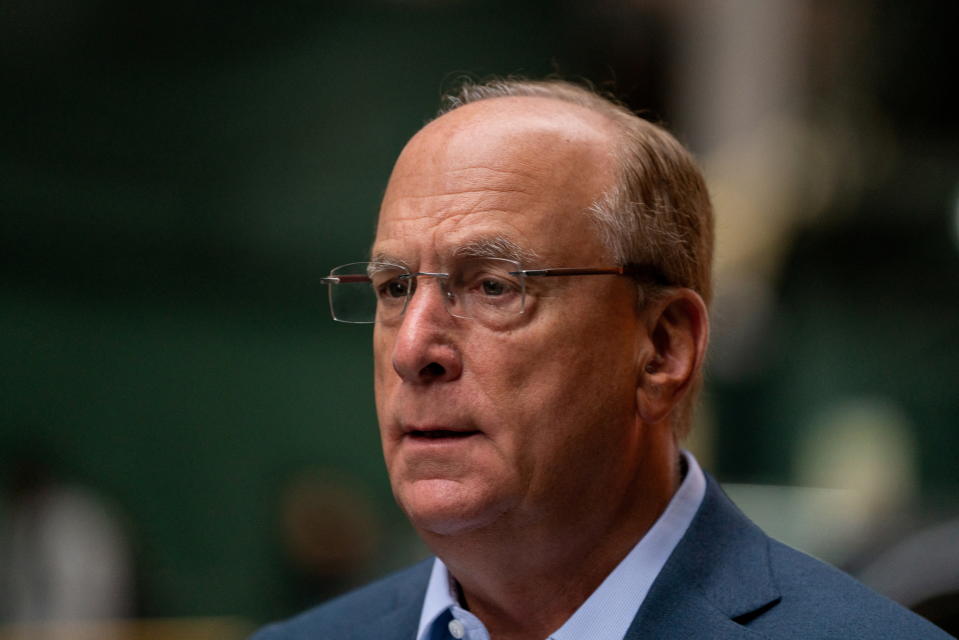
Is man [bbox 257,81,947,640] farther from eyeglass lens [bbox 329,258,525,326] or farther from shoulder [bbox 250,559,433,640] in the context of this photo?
shoulder [bbox 250,559,433,640]

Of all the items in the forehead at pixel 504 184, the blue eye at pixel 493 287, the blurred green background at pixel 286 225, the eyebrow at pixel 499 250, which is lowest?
the blurred green background at pixel 286 225

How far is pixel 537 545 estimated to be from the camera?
7.18 feet

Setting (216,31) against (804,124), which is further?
(216,31)

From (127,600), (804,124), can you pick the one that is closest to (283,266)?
(127,600)

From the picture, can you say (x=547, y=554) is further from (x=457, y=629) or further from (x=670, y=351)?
(x=670, y=351)

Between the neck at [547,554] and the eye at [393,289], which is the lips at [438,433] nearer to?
the neck at [547,554]

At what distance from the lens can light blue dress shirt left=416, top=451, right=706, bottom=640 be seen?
2180mm

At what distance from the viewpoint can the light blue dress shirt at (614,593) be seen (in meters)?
2.18

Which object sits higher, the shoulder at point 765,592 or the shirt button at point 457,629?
the shoulder at point 765,592

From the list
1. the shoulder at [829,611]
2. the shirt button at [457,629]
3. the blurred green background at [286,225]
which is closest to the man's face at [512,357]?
the shirt button at [457,629]

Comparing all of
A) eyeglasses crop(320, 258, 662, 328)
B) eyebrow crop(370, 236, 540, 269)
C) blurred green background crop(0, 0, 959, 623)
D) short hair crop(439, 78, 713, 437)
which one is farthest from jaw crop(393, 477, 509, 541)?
blurred green background crop(0, 0, 959, 623)

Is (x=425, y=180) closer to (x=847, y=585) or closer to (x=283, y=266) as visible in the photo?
(x=847, y=585)

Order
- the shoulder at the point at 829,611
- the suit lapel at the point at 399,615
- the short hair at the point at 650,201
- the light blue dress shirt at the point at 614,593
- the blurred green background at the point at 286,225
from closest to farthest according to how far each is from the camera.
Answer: the shoulder at the point at 829,611 → the light blue dress shirt at the point at 614,593 → the short hair at the point at 650,201 → the suit lapel at the point at 399,615 → the blurred green background at the point at 286,225

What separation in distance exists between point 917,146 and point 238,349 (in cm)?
523
